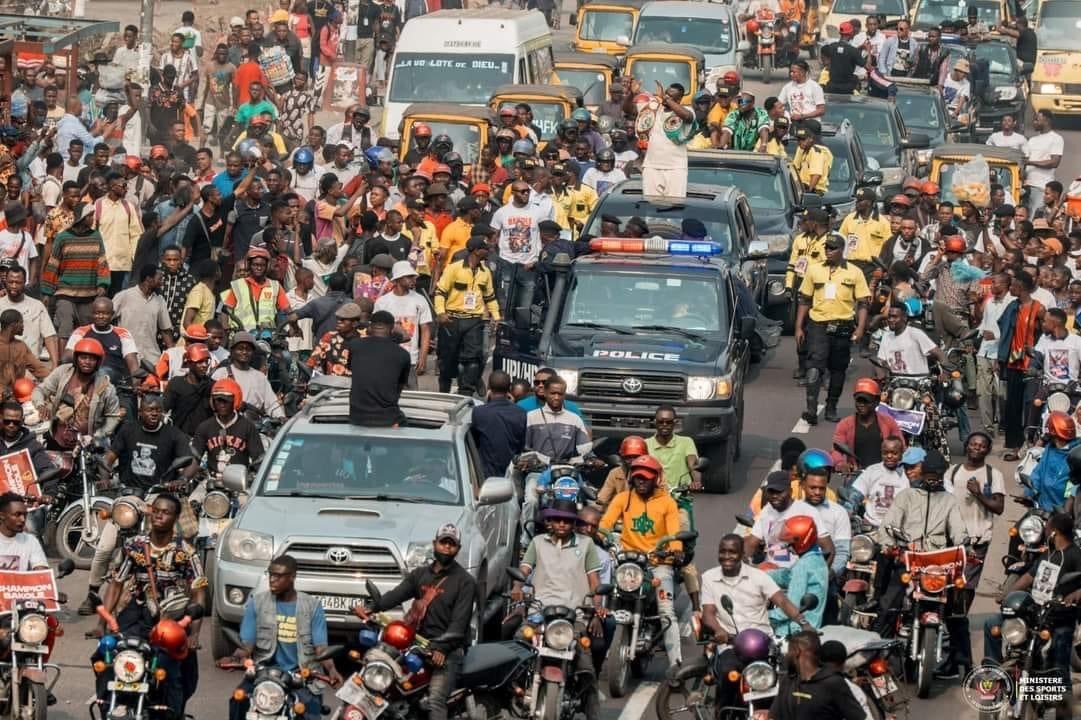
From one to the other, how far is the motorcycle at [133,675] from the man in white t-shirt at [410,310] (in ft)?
27.0

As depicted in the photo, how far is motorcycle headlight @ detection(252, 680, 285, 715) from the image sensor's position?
12.3 m

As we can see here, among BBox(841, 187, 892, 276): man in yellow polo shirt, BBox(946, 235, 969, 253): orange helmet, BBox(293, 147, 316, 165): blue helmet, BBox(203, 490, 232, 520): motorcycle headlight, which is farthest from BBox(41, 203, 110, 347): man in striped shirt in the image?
BBox(841, 187, 892, 276): man in yellow polo shirt

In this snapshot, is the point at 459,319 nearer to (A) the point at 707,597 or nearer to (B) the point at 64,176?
(B) the point at 64,176

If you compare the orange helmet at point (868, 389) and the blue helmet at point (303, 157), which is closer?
the orange helmet at point (868, 389)

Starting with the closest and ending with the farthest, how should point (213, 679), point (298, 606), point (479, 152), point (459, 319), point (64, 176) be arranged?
point (298, 606), point (213, 679), point (459, 319), point (64, 176), point (479, 152)

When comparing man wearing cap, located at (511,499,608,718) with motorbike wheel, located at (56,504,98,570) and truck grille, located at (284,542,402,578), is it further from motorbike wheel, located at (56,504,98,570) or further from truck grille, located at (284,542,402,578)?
motorbike wheel, located at (56,504,98,570)

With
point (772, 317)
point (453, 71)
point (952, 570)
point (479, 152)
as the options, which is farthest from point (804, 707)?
point (453, 71)

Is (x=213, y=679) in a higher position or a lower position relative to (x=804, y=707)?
lower

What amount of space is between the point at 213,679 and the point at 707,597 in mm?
3248

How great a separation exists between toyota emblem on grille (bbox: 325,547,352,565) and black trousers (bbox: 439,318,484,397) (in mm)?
7260

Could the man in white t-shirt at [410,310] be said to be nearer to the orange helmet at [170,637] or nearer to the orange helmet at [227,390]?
the orange helmet at [227,390]

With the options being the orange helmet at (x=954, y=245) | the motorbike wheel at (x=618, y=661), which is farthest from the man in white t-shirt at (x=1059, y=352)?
the motorbike wheel at (x=618, y=661)

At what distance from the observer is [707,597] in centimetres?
1438

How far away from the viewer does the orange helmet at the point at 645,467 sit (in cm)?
1588
